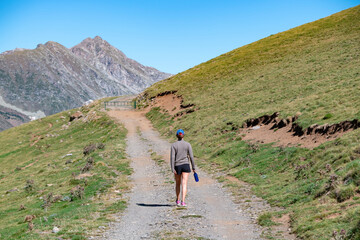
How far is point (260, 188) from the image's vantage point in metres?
16.6

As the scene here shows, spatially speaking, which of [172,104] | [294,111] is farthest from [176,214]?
[172,104]

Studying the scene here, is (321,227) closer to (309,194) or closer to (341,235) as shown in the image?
(341,235)

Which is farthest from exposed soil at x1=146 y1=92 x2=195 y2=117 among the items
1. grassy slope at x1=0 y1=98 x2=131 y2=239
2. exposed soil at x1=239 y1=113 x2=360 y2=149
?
exposed soil at x1=239 y1=113 x2=360 y2=149

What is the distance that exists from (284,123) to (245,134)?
394 centimetres

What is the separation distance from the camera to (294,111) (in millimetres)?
28906

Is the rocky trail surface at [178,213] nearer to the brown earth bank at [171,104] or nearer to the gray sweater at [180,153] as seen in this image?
the gray sweater at [180,153]

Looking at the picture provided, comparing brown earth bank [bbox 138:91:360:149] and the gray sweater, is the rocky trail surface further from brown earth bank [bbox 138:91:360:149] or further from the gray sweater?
brown earth bank [bbox 138:91:360:149]

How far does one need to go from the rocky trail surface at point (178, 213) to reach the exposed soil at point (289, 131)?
681cm

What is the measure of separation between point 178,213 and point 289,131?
15565mm

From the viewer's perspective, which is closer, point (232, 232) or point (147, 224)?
point (232, 232)

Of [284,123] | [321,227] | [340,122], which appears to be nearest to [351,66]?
[284,123]

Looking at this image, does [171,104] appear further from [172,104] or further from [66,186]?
[66,186]

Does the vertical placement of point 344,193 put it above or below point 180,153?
below

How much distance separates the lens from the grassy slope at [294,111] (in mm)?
11719
